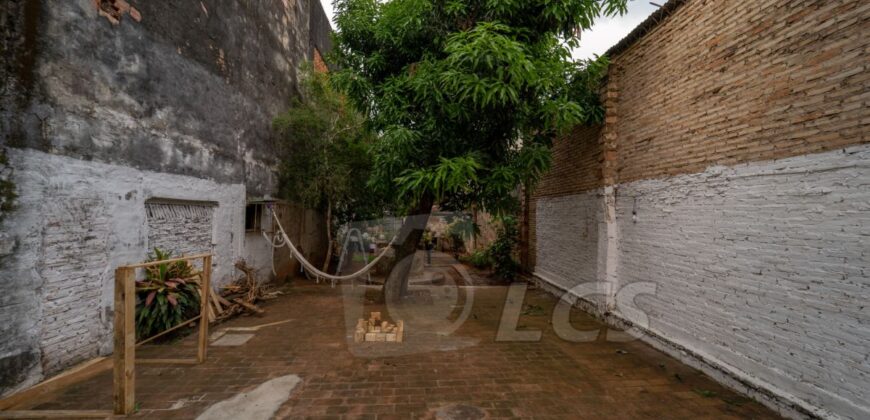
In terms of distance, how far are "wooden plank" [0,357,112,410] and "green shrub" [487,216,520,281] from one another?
736cm

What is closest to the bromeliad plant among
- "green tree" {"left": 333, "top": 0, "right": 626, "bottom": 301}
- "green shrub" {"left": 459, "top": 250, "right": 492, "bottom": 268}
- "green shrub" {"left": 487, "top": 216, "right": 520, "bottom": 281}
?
"green tree" {"left": 333, "top": 0, "right": 626, "bottom": 301}

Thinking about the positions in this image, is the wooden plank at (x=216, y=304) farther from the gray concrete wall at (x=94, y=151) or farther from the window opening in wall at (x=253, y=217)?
the window opening in wall at (x=253, y=217)

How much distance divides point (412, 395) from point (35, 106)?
3.92 metres

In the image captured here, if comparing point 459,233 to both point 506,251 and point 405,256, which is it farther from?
point 405,256

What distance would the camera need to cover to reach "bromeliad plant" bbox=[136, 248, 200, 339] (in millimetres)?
4031

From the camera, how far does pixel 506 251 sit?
962cm

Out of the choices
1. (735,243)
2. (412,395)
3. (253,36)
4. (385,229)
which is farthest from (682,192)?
(385,229)

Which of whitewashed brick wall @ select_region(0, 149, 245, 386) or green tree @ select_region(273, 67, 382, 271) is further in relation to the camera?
green tree @ select_region(273, 67, 382, 271)

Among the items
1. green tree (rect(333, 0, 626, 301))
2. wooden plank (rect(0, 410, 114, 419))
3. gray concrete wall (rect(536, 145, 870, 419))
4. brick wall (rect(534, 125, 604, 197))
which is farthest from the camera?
brick wall (rect(534, 125, 604, 197))

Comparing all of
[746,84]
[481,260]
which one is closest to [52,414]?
[746,84]

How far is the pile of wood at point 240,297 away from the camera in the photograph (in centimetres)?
524

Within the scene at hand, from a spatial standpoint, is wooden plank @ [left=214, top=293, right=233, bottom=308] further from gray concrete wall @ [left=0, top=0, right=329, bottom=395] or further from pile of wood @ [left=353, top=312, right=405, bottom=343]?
pile of wood @ [left=353, top=312, right=405, bottom=343]

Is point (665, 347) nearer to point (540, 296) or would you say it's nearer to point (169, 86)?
point (540, 296)

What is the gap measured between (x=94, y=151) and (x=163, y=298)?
5.38 feet
